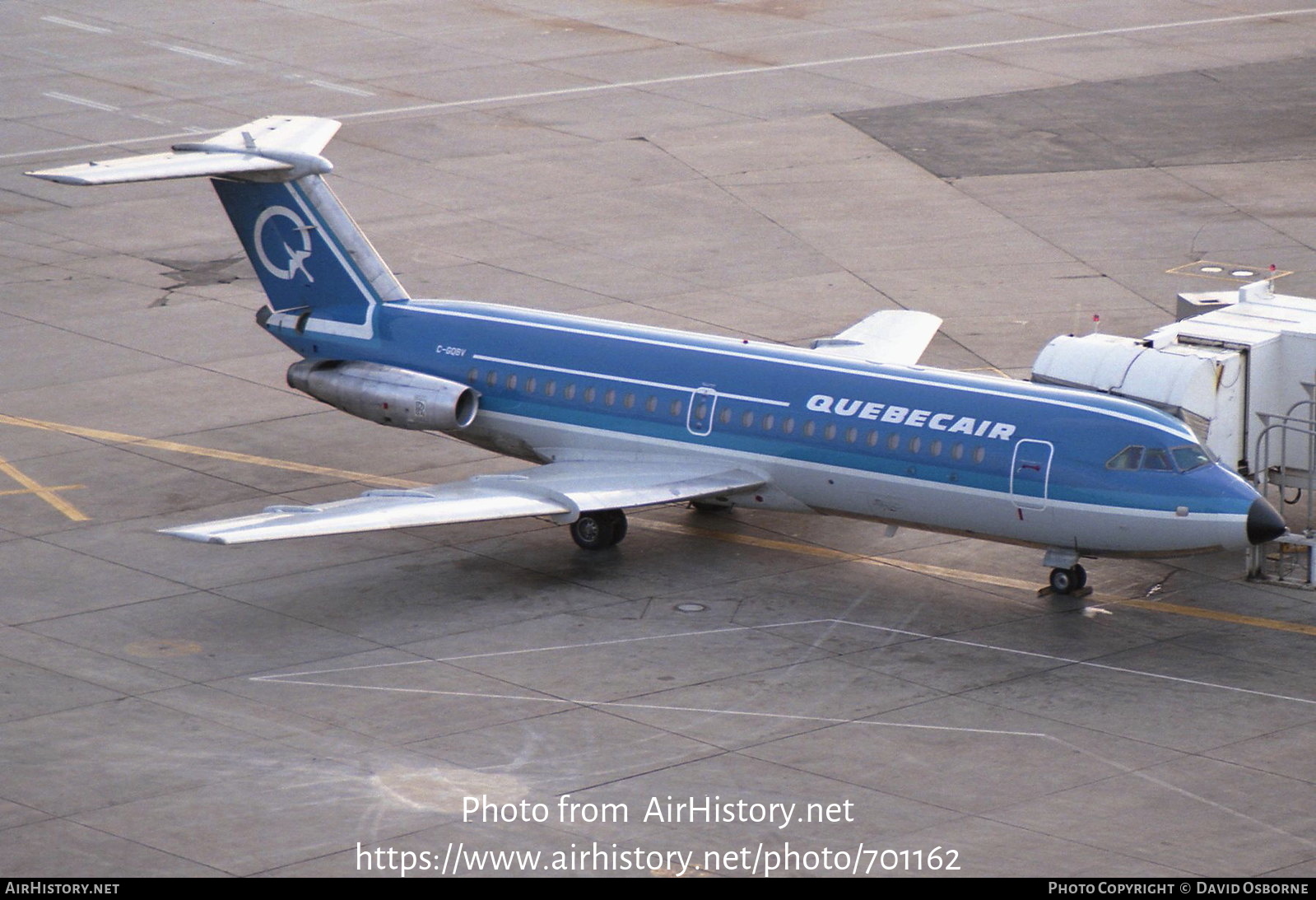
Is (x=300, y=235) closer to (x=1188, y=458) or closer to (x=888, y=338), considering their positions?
(x=888, y=338)

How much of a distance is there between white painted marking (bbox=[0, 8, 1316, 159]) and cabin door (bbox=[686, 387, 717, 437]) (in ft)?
99.6

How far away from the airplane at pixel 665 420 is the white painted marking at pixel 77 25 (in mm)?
37668

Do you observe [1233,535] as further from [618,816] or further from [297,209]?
[297,209]

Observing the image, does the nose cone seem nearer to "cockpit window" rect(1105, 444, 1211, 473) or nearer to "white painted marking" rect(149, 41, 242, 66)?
"cockpit window" rect(1105, 444, 1211, 473)

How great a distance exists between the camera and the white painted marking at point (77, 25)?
236 ft

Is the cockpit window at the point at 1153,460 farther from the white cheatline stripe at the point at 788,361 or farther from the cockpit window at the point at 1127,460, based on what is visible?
the white cheatline stripe at the point at 788,361

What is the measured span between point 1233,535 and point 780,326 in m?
16.4

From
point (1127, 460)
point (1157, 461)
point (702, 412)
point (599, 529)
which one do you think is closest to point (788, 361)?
point (702, 412)

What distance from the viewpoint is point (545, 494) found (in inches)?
1236

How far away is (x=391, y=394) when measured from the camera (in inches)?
1346

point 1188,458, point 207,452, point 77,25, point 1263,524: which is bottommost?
point 207,452

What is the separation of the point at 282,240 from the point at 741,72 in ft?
108

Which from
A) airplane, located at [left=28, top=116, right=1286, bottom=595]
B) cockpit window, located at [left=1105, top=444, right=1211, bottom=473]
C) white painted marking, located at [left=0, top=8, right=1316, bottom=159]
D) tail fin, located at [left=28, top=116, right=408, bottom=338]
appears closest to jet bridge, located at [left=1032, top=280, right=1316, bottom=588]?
airplane, located at [left=28, top=116, right=1286, bottom=595]

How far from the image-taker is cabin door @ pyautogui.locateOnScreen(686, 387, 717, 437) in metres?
32.5
